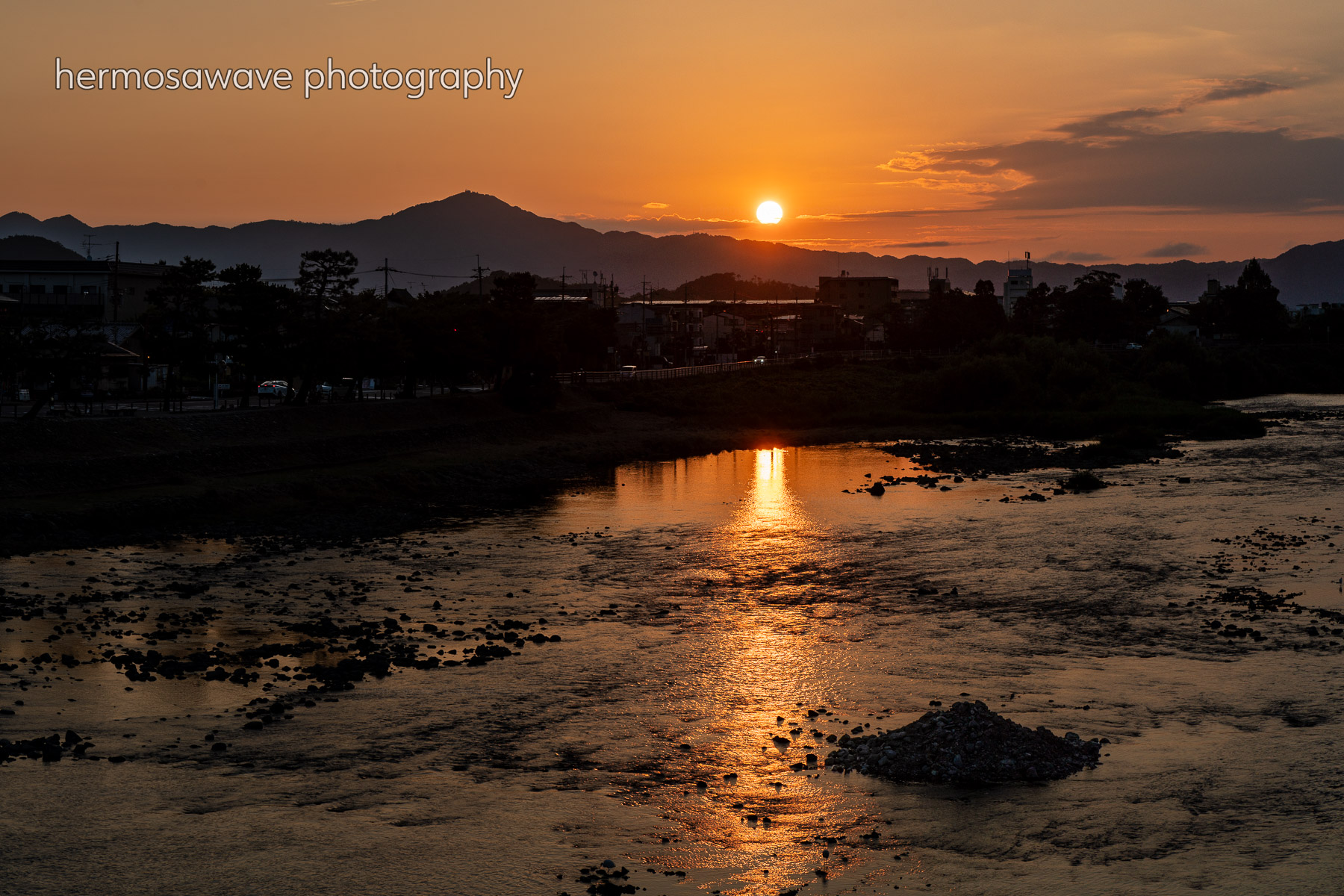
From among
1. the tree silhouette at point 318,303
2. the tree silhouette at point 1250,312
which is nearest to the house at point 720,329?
the tree silhouette at point 1250,312

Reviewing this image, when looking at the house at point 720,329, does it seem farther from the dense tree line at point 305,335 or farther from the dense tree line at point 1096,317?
the dense tree line at point 305,335

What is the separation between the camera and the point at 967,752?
15.4m

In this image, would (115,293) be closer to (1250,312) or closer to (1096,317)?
(1096,317)

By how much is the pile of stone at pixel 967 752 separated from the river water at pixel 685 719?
0.34m

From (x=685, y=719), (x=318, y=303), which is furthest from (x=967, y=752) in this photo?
(x=318, y=303)

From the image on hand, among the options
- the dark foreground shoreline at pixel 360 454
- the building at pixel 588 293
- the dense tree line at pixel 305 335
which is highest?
the building at pixel 588 293

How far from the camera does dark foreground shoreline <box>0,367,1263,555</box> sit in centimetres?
3566

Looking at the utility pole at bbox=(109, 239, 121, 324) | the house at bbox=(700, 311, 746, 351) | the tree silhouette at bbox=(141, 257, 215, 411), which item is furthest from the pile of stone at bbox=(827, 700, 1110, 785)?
the house at bbox=(700, 311, 746, 351)

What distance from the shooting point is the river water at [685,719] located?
1294 cm

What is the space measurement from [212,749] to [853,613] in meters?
14.2

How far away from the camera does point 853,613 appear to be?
992 inches

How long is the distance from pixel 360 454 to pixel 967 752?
1584 inches

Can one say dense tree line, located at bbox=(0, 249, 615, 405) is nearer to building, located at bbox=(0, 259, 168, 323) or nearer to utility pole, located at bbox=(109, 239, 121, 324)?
utility pole, located at bbox=(109, 239, 121, 324)

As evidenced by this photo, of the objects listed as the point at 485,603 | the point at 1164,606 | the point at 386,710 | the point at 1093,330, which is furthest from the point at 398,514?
the point at 1093,330
